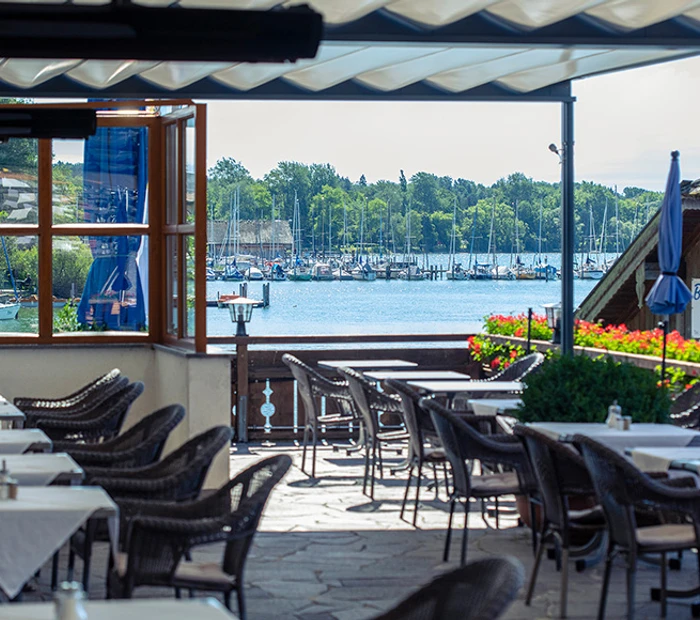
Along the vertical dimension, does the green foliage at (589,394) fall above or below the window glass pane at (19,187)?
below

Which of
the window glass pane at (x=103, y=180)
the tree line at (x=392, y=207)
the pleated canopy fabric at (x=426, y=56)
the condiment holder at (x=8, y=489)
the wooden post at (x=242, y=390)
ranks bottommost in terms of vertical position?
the wooden post at (x=242, y=390)

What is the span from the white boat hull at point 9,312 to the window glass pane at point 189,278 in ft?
5.21

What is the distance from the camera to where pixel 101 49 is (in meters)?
4.28

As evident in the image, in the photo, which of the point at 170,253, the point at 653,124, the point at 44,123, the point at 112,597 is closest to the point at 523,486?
the point at 112,597

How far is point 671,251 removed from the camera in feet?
32.4

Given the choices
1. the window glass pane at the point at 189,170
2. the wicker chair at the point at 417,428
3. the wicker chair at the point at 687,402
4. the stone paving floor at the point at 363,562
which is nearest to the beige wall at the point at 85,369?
the window glass pane at the point at 189,170

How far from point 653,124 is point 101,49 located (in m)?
44.4

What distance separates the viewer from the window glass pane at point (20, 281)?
32.1 ft

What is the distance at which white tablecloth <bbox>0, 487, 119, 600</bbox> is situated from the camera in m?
3.99

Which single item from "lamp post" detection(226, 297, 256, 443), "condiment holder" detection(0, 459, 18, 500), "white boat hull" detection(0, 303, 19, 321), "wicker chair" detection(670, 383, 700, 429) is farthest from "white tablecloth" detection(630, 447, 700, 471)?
"lamp post" detection(226, 297, 256, 443)

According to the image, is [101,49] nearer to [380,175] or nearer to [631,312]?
[631,312]

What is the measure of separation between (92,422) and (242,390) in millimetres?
4502

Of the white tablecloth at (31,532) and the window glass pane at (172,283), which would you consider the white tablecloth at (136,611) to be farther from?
the window glass pane at (172,283)

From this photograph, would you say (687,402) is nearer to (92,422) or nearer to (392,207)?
(92,422)
